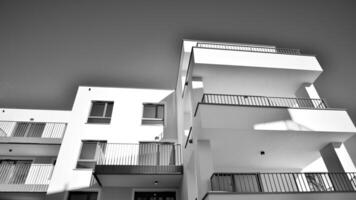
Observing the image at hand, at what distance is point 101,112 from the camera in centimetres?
1495

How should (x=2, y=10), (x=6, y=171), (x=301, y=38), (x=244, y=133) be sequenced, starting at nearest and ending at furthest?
1. (x=244, y=133)
2. (x=2, y=10)
3. (x=301, y=38)
4. (x=6, y=171)

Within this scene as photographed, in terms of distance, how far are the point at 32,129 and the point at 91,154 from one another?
5.97 metres

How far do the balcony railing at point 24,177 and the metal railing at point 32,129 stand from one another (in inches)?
92.2

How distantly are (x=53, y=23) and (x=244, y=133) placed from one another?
10151mm

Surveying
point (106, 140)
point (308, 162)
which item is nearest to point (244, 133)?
point (308, 162)

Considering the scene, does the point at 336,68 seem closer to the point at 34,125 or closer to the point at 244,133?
the point at 244,133

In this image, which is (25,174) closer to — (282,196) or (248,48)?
(282,196)

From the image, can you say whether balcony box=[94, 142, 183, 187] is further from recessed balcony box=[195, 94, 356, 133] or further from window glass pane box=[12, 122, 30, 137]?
window glass pane box=[12, 122, 30, 137]

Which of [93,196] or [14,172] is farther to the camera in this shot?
[14,172]

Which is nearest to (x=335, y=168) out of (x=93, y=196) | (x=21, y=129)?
(x=93, y=196)

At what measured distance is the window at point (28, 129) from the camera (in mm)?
15155

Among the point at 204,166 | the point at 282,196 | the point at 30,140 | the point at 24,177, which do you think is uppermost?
the point at 30,140

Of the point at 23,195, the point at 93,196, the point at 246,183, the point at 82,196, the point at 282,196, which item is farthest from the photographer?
the point at 23,195

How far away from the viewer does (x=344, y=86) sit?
14430 mm
